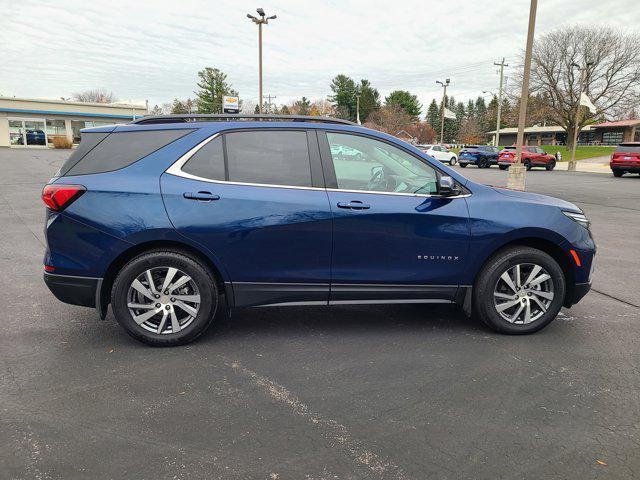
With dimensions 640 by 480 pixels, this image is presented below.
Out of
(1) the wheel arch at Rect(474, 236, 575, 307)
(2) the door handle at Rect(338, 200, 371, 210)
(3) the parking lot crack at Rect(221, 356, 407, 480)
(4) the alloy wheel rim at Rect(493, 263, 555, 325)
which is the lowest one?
(3) the parking lot crack at Rect(221, 356, 407, 480)

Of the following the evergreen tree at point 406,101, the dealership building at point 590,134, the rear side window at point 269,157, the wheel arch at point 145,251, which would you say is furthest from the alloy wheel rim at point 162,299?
the evergreen tree at point 406,101

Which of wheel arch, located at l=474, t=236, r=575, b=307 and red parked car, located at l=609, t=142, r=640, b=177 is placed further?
red parked car, located at l=609, t=142, r=640, b=177

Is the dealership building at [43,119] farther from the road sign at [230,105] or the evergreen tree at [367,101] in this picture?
the evergreen tree at [367,101]

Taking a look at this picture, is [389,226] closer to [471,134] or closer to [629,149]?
[629,149]

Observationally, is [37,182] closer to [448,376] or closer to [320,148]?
[320,148]

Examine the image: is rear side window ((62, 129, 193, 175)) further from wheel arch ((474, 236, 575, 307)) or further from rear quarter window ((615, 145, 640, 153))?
rear quarter window ((615, 145, 640, 153))

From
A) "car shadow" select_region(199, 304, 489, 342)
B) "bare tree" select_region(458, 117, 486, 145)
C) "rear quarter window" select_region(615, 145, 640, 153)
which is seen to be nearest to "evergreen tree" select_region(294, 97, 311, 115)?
"bare tree" select_region(458, 117, 486, 145)

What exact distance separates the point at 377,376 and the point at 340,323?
109cm

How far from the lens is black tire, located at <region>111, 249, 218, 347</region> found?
146 inches

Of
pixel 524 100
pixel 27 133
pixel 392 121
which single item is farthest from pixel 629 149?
pixel 392 121

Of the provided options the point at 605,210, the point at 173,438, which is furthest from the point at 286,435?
the point at 605,210

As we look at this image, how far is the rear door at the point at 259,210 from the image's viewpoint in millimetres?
3732

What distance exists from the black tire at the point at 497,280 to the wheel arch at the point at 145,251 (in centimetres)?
211

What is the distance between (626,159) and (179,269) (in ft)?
97.5
